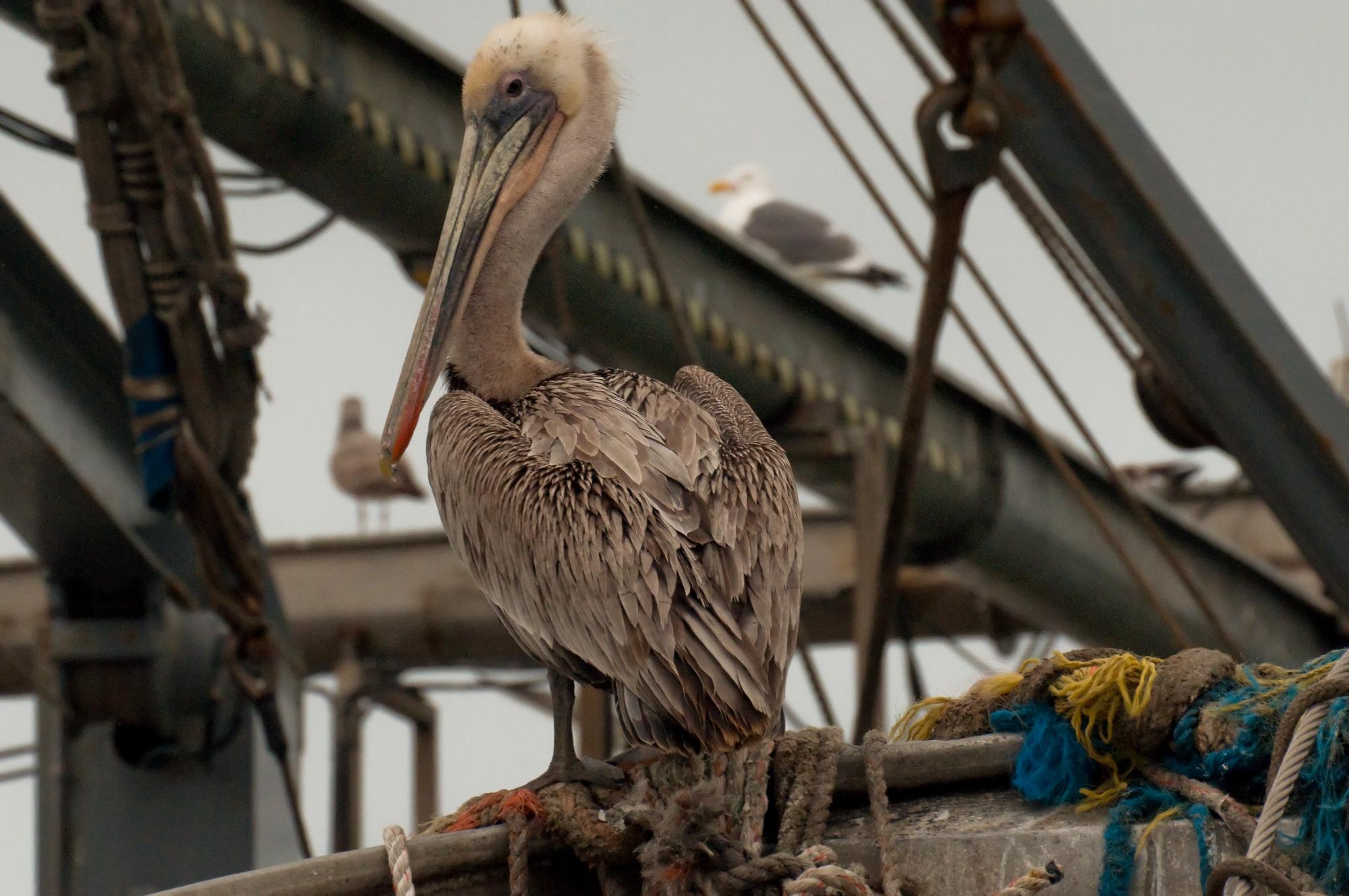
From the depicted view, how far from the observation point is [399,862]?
9.90ft

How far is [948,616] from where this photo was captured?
12.2 m

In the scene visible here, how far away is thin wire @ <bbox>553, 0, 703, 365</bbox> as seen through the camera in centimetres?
737

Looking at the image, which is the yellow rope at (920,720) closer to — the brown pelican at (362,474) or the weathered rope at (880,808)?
the weathered rope at (880,808)

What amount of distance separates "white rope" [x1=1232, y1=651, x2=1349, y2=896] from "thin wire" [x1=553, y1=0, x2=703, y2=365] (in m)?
4.58

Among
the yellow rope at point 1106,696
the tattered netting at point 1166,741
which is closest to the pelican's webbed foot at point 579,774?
the tattered netting at point 1166,741

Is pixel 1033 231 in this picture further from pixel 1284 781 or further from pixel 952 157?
pixel 1284 781

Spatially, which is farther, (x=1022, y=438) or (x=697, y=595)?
(x=1022, y=438)

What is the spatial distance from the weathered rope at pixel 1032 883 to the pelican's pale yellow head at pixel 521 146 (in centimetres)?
218

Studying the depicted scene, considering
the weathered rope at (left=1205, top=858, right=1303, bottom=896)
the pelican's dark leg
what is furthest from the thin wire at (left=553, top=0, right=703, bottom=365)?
the weathered rope at (left=1205, top=858, right=1303, bottom=896)

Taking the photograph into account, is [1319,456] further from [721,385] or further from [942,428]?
[942,428]

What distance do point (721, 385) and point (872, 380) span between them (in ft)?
14.4

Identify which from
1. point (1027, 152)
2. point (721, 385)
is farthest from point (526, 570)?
point (1027, 152)

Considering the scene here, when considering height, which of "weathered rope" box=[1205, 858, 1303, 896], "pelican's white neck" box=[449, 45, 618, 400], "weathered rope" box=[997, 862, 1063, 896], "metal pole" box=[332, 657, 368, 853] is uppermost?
"pelican's white neck" box=[449, 45, 618, 400]

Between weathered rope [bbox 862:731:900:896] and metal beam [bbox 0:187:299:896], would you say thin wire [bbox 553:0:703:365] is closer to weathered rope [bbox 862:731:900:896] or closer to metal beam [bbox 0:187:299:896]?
metal beam [bbox 0:187:299:896]
